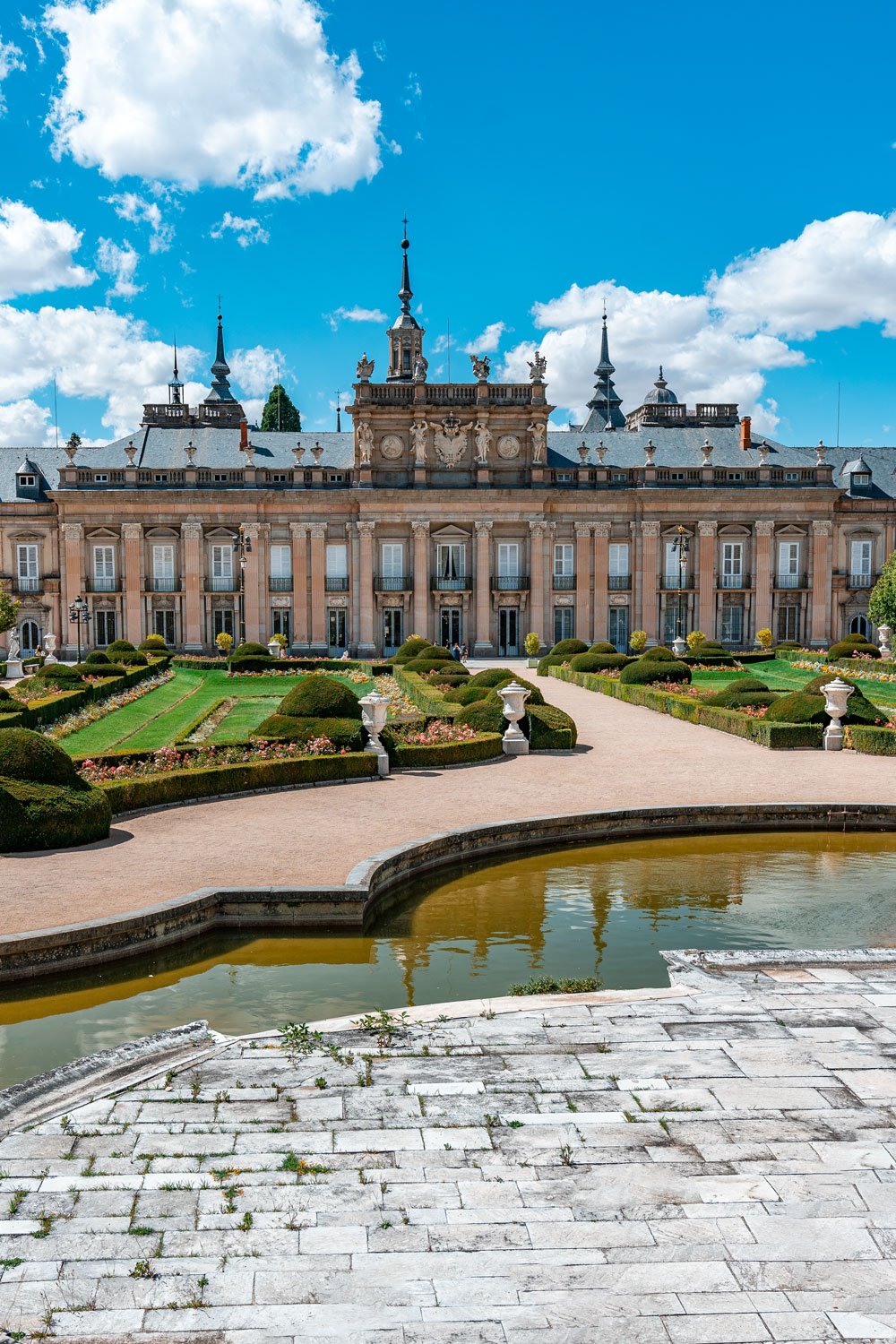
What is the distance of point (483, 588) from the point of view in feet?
171

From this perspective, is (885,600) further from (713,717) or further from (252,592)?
(252,592)

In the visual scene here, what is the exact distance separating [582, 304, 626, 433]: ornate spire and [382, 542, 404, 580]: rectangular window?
21727 millimetres

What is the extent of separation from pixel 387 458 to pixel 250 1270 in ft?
162

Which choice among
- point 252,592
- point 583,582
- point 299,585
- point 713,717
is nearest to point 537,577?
point 583,582

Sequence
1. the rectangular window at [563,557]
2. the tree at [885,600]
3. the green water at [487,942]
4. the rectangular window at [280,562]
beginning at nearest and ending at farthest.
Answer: the green water at [487,942]
the tree at [885,600]
the rectangular window at [280,562]
the rectangular window at [563,557]

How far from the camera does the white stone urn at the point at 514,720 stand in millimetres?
21328

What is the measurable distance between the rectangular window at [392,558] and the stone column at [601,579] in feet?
32.0

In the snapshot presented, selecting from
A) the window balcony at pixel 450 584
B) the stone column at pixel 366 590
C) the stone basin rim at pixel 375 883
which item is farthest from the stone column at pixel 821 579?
the stone basin rim at pixel 375 883

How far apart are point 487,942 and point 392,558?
42825 millimetres

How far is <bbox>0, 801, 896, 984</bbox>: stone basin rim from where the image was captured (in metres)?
9.52

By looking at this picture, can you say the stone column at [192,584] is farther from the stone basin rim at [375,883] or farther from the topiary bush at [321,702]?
the stone basin rim at [375,883]

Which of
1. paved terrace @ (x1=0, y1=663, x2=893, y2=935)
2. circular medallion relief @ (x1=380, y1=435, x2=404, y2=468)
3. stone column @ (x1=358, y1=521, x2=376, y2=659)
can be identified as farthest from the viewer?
circular medallion relief @ (x1=380, y1=435, x2=404, y2=468)

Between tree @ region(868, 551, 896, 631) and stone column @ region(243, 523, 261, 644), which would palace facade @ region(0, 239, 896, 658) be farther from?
tree @ region(868, 551, 896, 631)

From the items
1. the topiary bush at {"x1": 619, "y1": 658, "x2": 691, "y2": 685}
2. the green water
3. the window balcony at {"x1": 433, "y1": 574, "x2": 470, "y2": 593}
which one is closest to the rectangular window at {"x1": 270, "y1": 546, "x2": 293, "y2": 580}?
the window balcony at {"x1": 433, "y1": 574, "x2": 470, "y2": 593}
